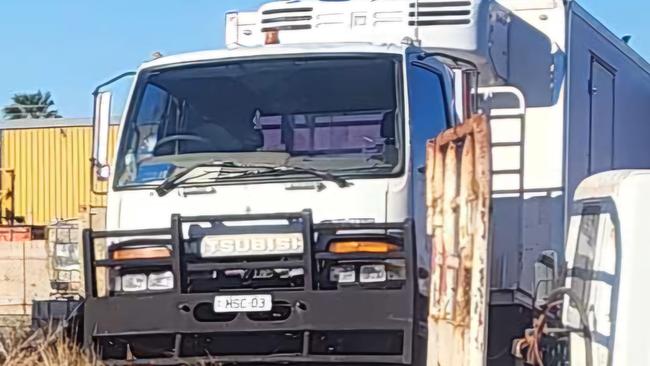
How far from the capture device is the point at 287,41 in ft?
28.3

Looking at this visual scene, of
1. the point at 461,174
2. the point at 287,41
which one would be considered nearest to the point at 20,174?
the point at 287,41

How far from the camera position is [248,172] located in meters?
6.83

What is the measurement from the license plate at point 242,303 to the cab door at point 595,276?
2.36 metres

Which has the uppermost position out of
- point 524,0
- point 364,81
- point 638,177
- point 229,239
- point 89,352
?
point 524,0

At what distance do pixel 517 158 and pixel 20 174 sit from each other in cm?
3013

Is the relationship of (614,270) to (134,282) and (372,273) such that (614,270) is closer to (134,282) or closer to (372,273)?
(372,273)

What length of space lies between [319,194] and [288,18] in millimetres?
2493

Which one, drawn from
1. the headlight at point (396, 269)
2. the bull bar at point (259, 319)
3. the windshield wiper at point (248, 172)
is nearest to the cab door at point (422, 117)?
the headlight at point (396, 269)

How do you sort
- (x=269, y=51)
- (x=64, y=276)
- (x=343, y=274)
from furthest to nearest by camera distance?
1. (x=64, y=276)
2. (x=269, y=51)
3. (x=343, y=274)

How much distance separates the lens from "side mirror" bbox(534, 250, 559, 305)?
23.1 ft

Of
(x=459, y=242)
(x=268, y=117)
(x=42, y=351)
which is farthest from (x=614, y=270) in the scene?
(x=42, y=351)

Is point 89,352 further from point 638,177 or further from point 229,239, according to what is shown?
point 638,177

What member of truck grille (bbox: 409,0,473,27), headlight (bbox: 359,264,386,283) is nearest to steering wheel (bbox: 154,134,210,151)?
headlight (bbox: 359,264,386,283)

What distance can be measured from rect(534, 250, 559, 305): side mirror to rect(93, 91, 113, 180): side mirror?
109 inches
